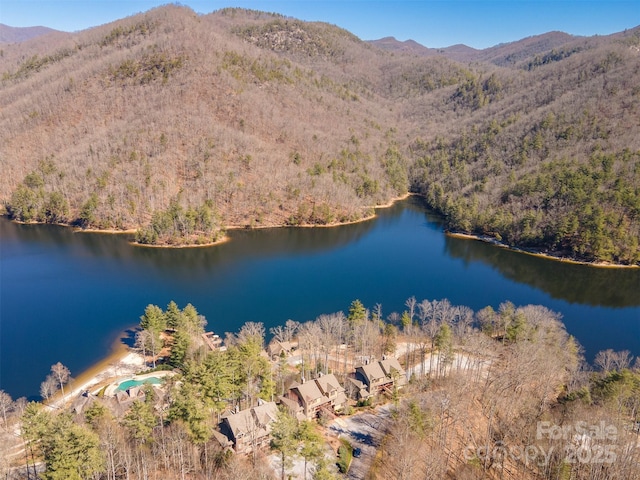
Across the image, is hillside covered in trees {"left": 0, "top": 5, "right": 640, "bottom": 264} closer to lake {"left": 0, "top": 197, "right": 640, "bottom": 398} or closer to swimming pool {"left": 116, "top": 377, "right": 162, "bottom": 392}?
lake {"left": 0, "top": 197, "right": 640, "bottom": 398}

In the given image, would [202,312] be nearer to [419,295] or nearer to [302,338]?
[302,338]

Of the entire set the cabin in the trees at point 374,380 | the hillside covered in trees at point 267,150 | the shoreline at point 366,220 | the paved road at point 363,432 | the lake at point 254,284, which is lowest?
the paved road at point 363,432

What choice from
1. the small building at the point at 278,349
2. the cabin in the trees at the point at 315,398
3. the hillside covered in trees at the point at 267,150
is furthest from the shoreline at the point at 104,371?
the hillside covered in trees at the point at 267,150

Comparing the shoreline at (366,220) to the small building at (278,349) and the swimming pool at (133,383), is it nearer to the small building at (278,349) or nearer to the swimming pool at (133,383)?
the small building at (278,349)

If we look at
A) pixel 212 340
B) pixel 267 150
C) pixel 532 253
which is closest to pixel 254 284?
pixel 212 340

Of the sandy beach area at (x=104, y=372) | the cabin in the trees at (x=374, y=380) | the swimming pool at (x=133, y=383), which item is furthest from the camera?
the swimming pool at (x=133, y=383)

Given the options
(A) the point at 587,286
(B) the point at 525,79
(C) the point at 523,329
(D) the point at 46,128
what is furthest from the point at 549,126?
(D) the point at 46,128
